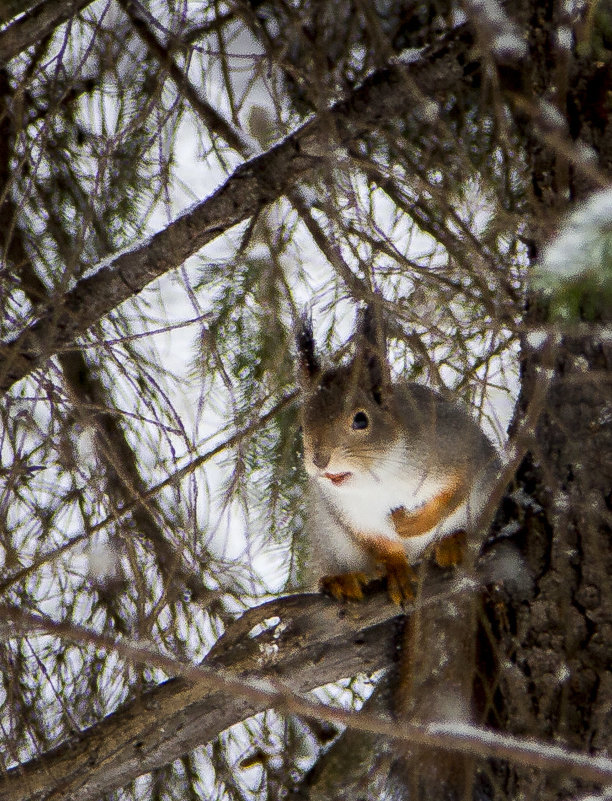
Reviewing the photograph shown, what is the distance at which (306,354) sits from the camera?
2.01m

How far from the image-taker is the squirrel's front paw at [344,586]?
203 centimetres

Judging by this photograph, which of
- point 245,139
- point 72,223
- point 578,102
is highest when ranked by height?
point 72,223

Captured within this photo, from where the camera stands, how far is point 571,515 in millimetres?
1902

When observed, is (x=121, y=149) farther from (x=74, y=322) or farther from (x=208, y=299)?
(x=74, y=322)

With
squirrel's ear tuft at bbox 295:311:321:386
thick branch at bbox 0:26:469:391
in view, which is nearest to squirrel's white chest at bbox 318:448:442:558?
squirrel's ear tuft at bbox 295:311:321:386

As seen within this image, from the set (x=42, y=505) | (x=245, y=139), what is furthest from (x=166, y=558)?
(x=245, y=139)

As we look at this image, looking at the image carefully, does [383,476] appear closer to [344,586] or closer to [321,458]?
[321,458]

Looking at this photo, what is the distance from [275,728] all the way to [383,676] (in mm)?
535

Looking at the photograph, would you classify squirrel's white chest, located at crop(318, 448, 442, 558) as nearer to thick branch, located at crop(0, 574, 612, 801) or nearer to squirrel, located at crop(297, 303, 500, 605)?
squirrel, located at crop(297, 303, 500, 605)

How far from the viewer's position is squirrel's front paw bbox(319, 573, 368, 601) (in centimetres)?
203

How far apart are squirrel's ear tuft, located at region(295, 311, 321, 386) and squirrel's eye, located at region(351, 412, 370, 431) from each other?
16cm

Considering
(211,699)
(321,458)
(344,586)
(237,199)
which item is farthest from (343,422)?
(211,699)

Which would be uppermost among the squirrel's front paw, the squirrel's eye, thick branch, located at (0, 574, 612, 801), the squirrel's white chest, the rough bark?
the rough bark

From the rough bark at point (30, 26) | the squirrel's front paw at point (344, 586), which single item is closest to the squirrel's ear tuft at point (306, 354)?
the squirrel's front paw at point (344, 586)
